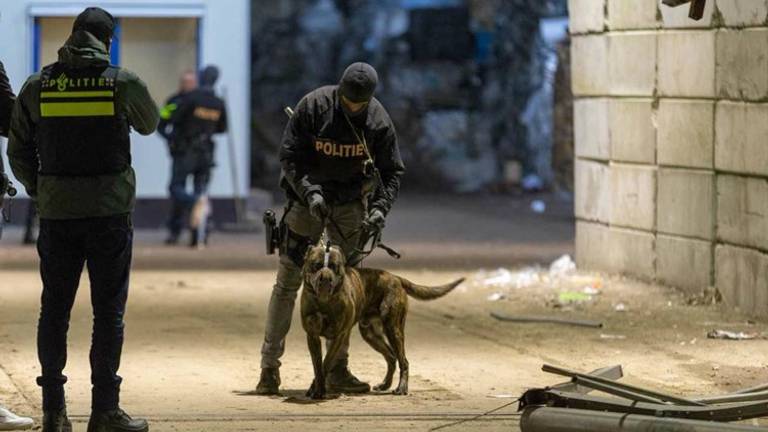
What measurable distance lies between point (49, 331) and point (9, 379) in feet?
8.01

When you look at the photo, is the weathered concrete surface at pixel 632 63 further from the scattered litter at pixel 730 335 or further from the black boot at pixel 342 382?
the black boot at pixel 342 382

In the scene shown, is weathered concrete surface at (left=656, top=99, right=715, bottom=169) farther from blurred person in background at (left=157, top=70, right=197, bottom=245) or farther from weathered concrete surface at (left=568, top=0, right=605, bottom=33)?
blurred person in background at (left=157, top=70, right=197, bottom=245)

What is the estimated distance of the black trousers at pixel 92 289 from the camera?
26.9ft

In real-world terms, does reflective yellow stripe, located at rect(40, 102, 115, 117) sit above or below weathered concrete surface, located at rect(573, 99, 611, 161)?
above

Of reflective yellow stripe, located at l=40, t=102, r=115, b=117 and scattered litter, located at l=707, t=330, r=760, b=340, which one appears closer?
reflective yellow stripe, located at l=40, t=102, r=115, b=117

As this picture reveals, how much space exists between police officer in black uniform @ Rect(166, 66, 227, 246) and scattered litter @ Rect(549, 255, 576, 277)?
4.92 metres

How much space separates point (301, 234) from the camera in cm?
1019

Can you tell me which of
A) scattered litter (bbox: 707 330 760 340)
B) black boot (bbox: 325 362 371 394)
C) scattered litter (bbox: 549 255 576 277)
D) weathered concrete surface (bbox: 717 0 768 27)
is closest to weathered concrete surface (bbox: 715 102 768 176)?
weathered concrete surface (bbox: 717 0 768 27)

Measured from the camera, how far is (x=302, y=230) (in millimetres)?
10180

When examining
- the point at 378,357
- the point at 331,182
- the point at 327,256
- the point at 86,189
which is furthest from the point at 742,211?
the point at 86,189

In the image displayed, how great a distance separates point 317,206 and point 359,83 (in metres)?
0.74

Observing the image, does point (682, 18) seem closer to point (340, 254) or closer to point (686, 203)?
point (686, 203)

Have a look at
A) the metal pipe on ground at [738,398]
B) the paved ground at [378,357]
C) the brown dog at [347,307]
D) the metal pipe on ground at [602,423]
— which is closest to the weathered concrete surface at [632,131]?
the paved ground at [378,357]

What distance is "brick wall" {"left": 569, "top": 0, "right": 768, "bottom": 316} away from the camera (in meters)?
13.8
